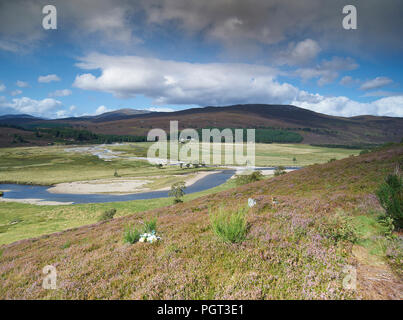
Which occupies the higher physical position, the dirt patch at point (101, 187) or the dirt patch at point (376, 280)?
the dirt patch at point (376, 280)

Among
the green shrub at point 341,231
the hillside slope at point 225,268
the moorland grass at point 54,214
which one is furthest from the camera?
the moorland grass at point 54,214

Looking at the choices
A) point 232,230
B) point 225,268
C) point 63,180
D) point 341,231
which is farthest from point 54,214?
point 341,231

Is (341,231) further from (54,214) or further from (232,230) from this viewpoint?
(54,214)

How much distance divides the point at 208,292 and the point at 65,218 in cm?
4997

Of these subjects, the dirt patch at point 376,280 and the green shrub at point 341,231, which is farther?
the green shrub at point 341,231

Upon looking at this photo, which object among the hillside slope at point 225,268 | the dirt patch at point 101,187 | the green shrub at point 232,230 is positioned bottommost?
the dirt patch at point 101,187

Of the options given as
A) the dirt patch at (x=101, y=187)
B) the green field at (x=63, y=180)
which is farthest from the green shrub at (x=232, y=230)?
the dirt patch at (x=101, y=187)

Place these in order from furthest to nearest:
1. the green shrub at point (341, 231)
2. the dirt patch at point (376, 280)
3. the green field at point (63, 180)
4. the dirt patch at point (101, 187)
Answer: the dirt patch at point (101, 187) < the green field at point (63, 180) < the green shrub at point (341, 231) < the dirt patch at point (376, 280)

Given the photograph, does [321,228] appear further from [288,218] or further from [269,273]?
[269,273]

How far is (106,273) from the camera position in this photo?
6230mm

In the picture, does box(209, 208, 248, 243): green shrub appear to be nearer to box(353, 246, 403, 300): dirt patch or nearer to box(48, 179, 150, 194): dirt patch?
box(353, 246, 403, 300): dirt patch

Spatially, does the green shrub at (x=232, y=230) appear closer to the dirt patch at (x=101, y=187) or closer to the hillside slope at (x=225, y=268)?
the hillside slope at (x=225, y=268)

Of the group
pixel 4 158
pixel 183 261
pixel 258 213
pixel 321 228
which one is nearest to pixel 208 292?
pixel 183 261

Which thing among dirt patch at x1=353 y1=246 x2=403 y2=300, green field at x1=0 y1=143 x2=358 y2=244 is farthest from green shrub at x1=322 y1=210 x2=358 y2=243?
green field at x1=0 y1=143 x2=358 y2=244
